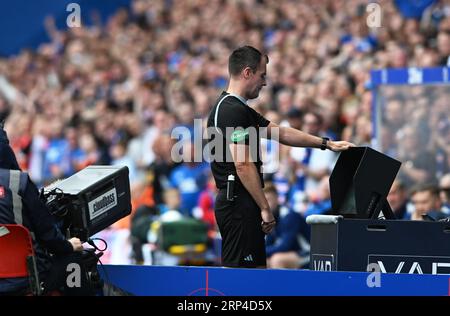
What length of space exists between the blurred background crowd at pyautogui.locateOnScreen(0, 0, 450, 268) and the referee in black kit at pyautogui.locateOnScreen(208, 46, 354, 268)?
2.75 metres

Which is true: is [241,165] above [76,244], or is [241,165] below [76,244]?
above

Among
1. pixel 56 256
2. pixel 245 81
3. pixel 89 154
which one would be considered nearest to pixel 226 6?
pixel 89 154

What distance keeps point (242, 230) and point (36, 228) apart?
1504 millimetres

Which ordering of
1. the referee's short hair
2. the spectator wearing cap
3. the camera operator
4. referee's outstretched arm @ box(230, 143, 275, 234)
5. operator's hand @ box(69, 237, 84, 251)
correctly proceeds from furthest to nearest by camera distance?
the spectator wearing cap → the referee's short hair → referee's outstretched arm @ box(230, 143, 275, 234) → operator's hand @ box(69, 237, 84, 251) → the camera operator

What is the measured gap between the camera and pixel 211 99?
595 inches

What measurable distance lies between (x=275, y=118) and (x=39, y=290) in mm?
6951

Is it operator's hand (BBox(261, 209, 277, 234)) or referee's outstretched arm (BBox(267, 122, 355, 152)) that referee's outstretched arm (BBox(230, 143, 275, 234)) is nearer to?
operator's hand (BBox(261, 209, 277, 234))

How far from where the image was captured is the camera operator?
6.08 metres

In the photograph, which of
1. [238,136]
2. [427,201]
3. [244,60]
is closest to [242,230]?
[238,136]

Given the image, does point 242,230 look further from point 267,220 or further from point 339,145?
point 339,145

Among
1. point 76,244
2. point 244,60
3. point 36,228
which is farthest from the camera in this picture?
point 244,60

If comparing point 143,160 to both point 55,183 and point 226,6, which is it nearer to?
point 226,6

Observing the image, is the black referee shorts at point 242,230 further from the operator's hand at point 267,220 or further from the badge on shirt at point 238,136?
the badge on shirt at point 238,136

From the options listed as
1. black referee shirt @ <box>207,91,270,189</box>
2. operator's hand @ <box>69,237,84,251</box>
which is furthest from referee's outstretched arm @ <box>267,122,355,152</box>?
operator's hand @ <box>69,237,84,251</box>
